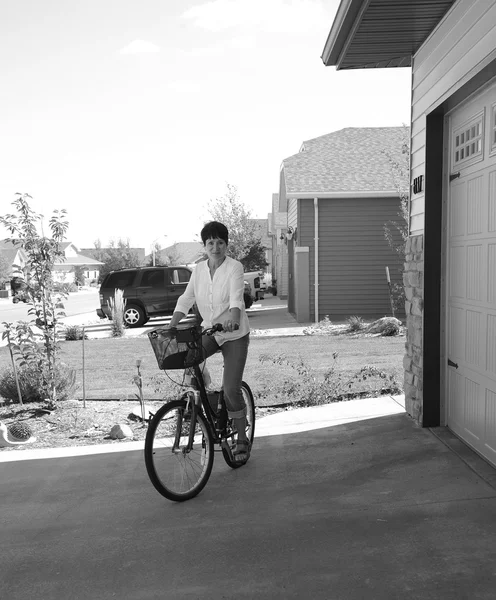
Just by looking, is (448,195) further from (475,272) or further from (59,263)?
(59,263)

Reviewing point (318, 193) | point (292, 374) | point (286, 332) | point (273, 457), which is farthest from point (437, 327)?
point (318, 193)

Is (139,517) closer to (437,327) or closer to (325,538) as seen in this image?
(325,538)

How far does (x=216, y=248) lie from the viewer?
536 centimetres

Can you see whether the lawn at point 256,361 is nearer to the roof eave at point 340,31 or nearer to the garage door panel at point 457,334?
the garage door panel at point 457,334

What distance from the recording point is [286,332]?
17422 mm

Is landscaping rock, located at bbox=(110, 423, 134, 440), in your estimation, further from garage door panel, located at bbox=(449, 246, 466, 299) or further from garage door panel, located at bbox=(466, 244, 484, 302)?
garage door panel, located at bbox=(466, 244, 484, 302)

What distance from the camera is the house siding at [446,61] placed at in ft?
15.9

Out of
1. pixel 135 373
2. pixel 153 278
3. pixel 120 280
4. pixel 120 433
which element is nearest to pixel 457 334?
pixel 120 433

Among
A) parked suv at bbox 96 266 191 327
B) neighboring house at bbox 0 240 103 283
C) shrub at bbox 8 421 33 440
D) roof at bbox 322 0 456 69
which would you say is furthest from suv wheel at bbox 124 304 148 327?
roof at bbox 322 0 456 69

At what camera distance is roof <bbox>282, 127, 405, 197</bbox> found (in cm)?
1959

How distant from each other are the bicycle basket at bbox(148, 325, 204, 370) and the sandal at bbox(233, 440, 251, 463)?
0.97 metres

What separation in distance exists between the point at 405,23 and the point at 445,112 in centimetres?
83

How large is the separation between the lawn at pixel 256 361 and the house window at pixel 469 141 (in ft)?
12.7

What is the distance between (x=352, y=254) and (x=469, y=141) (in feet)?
46.7
